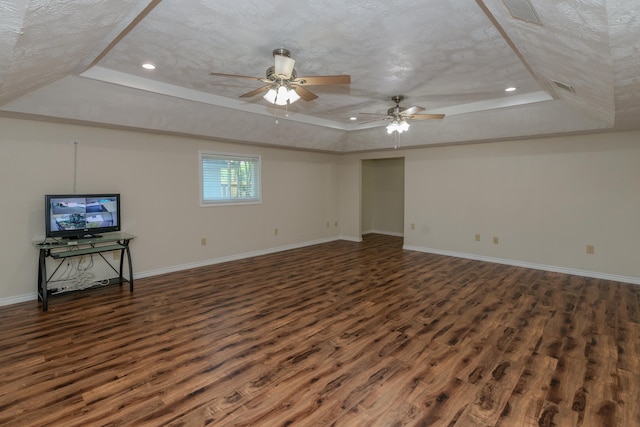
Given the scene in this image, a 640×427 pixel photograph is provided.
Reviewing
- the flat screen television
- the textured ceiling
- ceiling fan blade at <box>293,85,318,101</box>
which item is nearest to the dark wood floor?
the flat screen television

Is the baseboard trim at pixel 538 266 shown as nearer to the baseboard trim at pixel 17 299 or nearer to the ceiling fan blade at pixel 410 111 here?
the ceiling fan blade at pixel 410 111

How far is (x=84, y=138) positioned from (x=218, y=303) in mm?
2842

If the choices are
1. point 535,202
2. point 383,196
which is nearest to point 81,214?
point 535,202

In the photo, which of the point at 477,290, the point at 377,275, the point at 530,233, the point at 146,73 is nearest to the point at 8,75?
the point at 146,73

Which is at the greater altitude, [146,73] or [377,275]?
[146,73]

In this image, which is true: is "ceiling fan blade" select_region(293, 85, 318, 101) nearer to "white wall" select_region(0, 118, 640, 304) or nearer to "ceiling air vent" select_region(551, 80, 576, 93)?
"ceiling air vent" select_region(551, 80, 576, 93)

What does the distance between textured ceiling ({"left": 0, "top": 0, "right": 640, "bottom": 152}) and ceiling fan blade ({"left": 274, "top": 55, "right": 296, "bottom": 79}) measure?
24 centimetres

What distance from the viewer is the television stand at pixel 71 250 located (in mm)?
3711

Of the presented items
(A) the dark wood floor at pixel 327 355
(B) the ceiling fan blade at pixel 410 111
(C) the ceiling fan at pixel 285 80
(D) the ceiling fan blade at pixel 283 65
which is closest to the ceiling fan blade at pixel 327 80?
(C) the ceiling fan at pixel 285 80

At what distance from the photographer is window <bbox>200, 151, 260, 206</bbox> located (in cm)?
573

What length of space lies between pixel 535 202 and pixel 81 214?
6761mm

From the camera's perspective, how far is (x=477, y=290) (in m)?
4.37

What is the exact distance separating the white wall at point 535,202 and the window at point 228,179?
322 centimetres

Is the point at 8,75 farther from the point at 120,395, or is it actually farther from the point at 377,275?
the point at 377,275
